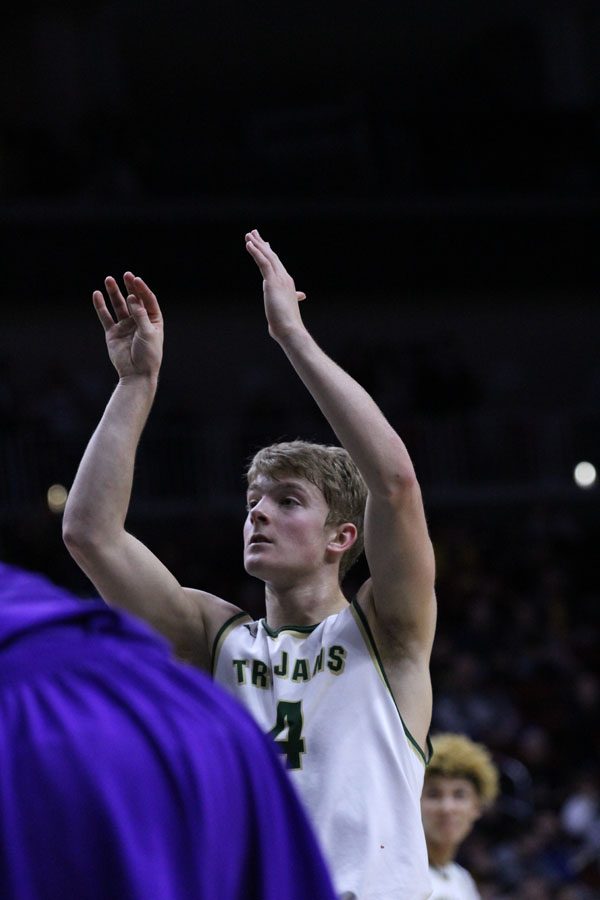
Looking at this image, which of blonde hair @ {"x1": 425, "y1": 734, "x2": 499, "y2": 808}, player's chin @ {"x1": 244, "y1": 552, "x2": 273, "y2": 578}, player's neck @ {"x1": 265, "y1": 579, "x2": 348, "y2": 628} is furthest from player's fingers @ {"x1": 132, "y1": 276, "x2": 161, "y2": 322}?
blonde hair @ {"x1": 425, "y1": 734, "x2": 499, "y2": 808}

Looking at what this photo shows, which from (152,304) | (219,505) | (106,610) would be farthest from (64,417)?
(106,610)

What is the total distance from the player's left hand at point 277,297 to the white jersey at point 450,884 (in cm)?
302

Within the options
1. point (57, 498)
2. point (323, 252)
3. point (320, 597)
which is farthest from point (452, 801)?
point (323, 252)

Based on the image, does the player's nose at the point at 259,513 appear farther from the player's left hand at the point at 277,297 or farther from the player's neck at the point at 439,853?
the player's neck at the point at 439,853

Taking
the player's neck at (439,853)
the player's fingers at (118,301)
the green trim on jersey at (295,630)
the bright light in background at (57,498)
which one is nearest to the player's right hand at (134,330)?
the player's fingers at (118,301)

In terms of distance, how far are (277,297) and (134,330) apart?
51 cm

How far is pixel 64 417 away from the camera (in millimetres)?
18688

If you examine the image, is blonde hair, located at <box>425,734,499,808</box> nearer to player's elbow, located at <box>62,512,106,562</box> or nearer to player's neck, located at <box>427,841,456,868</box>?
player's neck, located at <box>427,841,456,868</box>

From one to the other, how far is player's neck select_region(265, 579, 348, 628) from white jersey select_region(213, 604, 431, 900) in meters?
0.05

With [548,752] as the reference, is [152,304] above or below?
above

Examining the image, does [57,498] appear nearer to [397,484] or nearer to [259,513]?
[259,513]

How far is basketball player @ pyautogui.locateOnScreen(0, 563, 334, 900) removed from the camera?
165 centimetres

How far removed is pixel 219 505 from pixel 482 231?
577cm

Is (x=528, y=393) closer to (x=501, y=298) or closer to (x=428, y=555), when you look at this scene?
(x=501, y=298)
